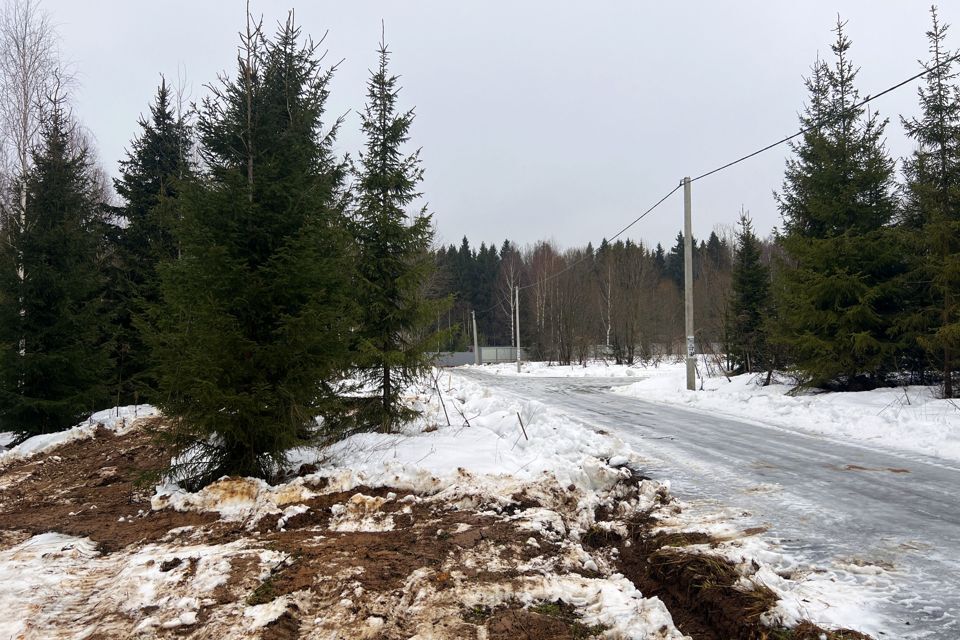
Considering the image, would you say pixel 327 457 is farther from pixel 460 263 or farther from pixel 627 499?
pixel 460 263

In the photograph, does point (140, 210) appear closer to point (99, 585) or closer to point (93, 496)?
point (93, 496)

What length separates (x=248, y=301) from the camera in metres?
6.26

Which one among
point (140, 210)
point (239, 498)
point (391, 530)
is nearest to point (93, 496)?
point (239, 498)

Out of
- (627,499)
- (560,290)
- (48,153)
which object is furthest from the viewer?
(560,290)

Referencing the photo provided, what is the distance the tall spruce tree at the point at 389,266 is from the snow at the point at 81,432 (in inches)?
175

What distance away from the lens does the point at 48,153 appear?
14852 mm

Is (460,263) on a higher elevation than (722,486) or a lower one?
higher

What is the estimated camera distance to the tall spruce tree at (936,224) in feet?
37.8

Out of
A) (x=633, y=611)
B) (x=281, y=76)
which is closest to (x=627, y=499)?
(x=633, y=611)

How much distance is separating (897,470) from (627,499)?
13.3 feet

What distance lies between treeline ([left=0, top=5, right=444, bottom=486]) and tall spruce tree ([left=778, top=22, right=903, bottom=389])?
10.7 meters

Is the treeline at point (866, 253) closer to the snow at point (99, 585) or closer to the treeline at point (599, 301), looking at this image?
the snow at point (99, 585)

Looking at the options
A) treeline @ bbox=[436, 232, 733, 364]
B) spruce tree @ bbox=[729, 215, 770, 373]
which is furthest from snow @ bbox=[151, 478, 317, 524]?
treeline @ bbox=[436, 232, 733, 364]

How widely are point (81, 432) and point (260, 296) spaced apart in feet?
30.1
